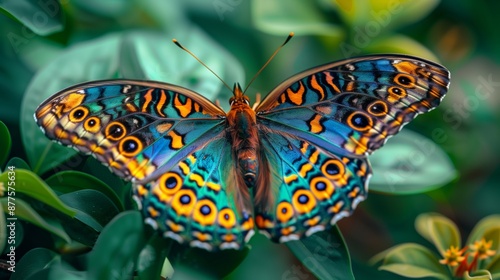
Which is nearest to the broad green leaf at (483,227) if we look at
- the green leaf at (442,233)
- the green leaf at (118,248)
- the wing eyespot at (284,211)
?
the green leaf at (442,233)

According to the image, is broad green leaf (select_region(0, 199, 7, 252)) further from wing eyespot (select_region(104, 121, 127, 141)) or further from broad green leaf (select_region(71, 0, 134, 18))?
broad green leaf (select_region(71, 0, 134, 18))

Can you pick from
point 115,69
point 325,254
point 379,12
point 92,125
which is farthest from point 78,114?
point 379,12

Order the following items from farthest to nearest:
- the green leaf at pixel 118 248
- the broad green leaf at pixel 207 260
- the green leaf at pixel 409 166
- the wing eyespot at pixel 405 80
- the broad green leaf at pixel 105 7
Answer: the broad green leaf at pixel 105 7
the green leaf at pixel 409 166
the wing eyespot at pixel 405 80
the broad green leaf at pixel 207 260
the green leaf at pixel 118 248

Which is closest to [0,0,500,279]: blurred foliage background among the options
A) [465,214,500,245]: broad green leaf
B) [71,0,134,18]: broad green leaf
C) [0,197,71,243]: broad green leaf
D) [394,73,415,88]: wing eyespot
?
[71,0,134,18]: broad green leaf

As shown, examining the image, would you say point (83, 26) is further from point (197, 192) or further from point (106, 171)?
point (197, 192)

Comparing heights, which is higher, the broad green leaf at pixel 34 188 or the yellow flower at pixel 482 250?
the yellow flower at pixel 482 250

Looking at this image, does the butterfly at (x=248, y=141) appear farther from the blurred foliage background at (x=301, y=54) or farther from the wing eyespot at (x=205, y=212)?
the blurred foliage background at (x=301, y=54)
